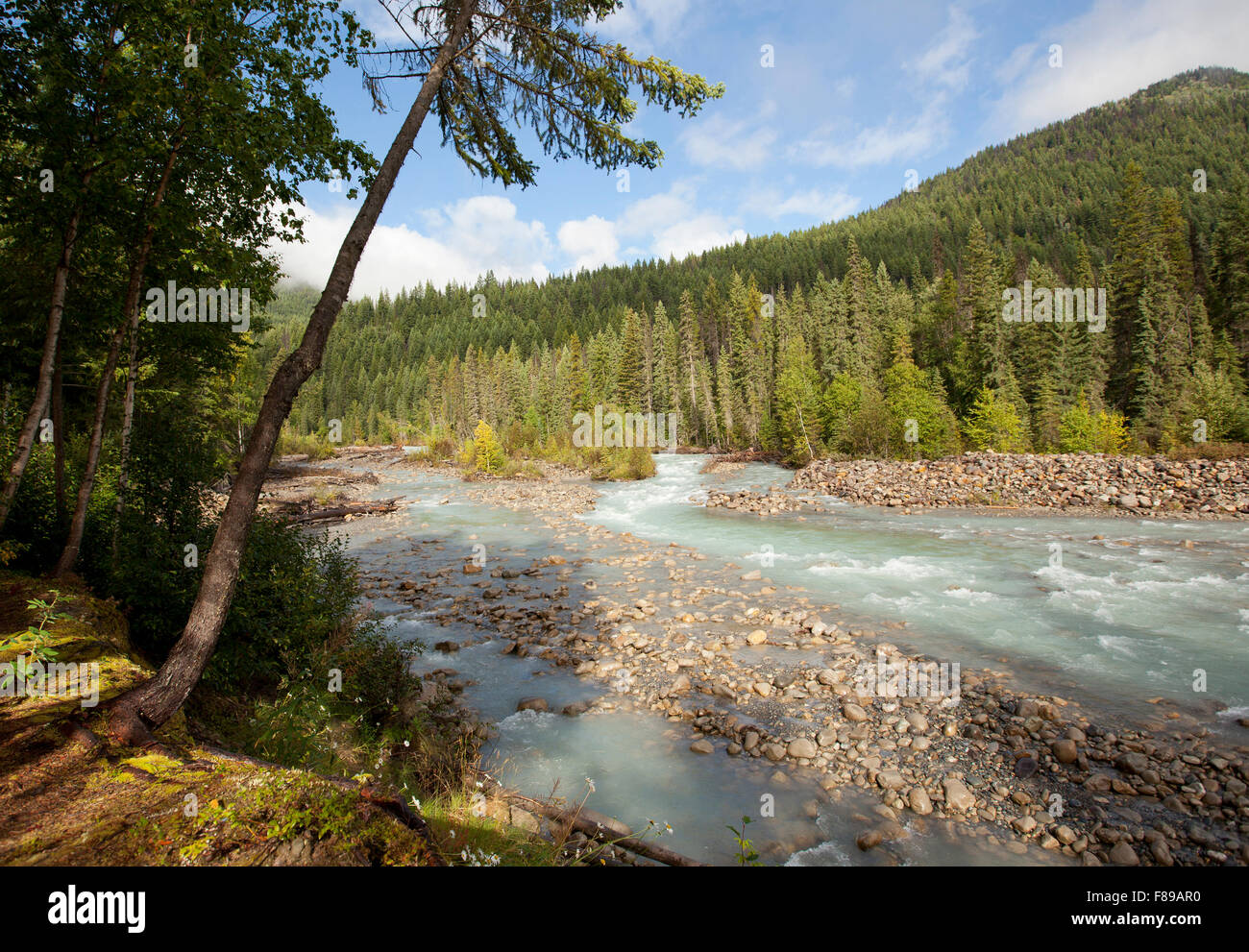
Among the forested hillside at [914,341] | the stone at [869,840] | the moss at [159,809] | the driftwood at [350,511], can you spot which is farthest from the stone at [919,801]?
the driftwood at [350,511]

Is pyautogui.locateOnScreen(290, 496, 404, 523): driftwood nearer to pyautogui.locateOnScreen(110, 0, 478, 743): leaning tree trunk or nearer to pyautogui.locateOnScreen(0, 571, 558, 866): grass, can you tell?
pyautogui.locateOnScreen(0, 571, 558, 866): grass

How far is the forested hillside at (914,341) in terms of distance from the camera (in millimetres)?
34656

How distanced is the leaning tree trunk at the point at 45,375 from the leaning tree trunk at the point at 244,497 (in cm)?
367

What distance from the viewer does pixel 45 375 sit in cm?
625

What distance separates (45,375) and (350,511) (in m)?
19.7

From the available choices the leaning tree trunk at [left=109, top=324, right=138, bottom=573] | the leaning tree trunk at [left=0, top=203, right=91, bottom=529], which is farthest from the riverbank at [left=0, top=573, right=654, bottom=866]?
the leaning tree trunk at [left=0, top=203, right=91, bottom=529]

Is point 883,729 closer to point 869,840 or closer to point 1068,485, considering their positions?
point 869,840

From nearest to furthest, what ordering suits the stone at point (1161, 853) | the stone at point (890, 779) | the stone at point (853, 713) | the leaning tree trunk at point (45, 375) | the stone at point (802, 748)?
the stone at point (1161, 853), the stone at point (890, 779), the leaning tree trunk at point (45, 375), the stone at point (802, 748), the stone at point (853, 713)

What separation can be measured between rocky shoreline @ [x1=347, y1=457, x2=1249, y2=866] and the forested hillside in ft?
36.1

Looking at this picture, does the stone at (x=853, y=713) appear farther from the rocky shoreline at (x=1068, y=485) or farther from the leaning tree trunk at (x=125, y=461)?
the rocky shoreline at (x=1068, y=485)

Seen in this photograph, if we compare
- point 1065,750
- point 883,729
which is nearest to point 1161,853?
point 1065,750

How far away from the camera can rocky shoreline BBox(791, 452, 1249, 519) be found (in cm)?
1912
